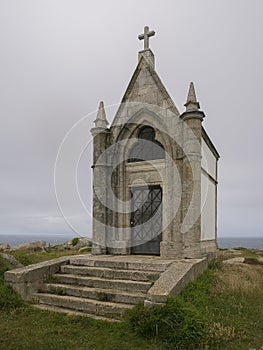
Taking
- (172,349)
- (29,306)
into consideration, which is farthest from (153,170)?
(172,349)

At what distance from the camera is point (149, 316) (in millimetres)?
5773

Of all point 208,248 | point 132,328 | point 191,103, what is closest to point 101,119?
point 191,103

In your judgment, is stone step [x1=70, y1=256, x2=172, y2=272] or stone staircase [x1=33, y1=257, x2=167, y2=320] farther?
stone step [x1=70, y1=256, x2=172, y2=272]

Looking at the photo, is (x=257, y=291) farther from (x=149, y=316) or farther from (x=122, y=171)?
(x=122, y=171)

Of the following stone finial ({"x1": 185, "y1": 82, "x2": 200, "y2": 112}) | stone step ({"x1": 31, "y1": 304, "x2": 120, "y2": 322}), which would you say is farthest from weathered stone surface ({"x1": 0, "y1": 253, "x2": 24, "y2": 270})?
stone finial ({"x1": 185, "y1": 82, "x2": 200, "y2": 112})

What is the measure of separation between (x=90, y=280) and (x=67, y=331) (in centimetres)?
229

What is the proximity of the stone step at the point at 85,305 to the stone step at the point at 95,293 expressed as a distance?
18 cm

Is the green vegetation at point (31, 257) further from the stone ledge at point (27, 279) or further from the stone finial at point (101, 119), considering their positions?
the stone finial at point (101, 119)

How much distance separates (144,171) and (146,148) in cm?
97

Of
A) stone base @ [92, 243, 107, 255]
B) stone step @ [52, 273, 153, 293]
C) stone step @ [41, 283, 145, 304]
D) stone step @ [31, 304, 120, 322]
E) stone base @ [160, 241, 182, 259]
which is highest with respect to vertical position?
stone base @ [160, 241, 182, 259]

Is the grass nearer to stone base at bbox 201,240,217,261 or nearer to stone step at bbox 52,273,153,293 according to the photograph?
stone step at bbox 52,273,153,293

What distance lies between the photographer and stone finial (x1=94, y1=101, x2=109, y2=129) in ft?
40.4

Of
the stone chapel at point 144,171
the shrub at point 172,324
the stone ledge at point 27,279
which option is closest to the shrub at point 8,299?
the stone ledge at point 27,279

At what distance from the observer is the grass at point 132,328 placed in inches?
206
